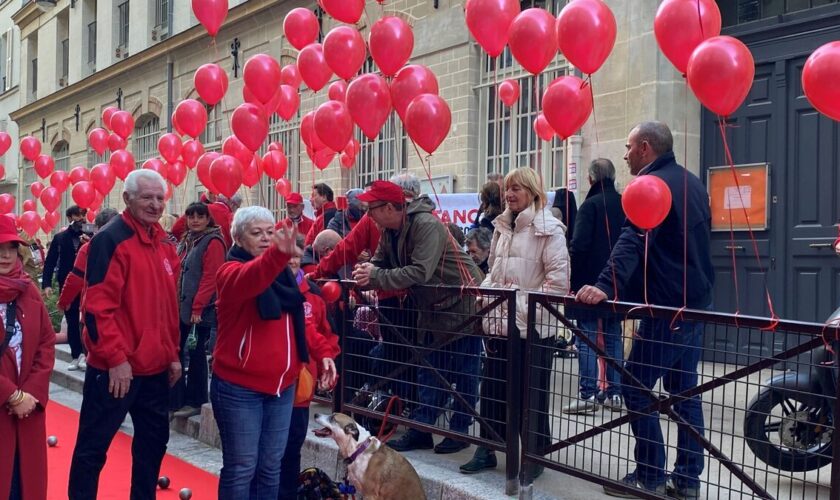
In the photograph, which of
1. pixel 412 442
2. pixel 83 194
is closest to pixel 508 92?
pixel 412 442

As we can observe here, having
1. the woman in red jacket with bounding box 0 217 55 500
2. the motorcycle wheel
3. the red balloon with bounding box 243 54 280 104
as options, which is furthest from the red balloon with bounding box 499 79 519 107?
the woman in red jacket with bounding box 0 217 55 500

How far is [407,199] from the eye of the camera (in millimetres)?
5285

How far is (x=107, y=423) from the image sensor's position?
14.3 feet

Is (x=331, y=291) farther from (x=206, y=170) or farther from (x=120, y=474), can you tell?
(x=206, y=170)

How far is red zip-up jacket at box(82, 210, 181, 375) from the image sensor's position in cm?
424

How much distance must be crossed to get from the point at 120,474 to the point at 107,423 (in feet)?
5.72

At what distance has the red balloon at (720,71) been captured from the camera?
4.27 meters

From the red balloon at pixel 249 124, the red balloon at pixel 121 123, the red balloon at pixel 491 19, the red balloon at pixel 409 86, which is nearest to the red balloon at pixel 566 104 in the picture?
the red balloon at pixel 491 19

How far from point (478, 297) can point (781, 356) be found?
5.98ft

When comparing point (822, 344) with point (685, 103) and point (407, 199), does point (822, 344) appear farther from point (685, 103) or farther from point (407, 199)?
point (685, 103)

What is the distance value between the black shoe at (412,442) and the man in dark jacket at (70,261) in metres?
5.30

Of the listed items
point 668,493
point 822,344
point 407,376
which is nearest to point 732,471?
point 668,493

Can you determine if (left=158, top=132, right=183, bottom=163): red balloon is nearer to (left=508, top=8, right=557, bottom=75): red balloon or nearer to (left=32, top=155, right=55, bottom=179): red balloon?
(left=32, top=155, right=55, bottom=179): red balloon

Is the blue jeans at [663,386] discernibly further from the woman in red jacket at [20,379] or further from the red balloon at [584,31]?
the woman in red jacket at [20,379]
